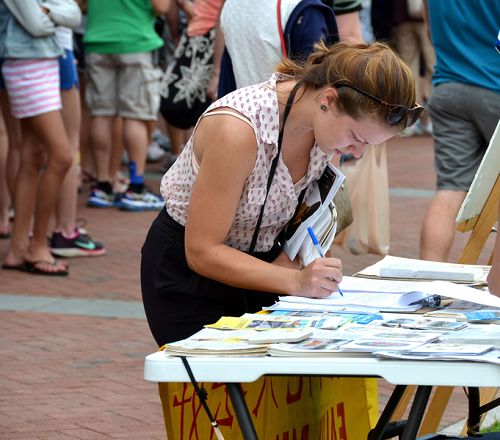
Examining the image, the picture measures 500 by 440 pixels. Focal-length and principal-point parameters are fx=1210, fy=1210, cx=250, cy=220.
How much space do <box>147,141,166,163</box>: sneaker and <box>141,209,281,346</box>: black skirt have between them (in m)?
8.69

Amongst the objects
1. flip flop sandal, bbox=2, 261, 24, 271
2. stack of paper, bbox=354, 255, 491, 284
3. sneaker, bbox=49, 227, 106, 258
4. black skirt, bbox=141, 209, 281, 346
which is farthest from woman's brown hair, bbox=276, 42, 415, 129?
sneaker, bbox=49, 227, 106, 258

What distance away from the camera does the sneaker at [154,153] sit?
12.0 meters

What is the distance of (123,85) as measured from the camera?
9156 millimetres

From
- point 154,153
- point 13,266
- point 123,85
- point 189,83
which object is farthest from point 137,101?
point 154,153

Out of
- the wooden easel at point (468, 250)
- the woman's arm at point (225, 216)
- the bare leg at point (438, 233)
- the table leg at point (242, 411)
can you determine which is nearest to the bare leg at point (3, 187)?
the bare leg at point (438, 233)

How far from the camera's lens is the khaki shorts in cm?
905

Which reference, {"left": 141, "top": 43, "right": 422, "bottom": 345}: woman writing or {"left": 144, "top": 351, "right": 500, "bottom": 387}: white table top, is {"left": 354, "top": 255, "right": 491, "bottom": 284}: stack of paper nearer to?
{"left": 141, "top": 43, "right": 422, "bottom": 345}: woman writing

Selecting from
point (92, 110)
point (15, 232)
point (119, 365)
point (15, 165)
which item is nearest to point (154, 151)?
point (92, 110)

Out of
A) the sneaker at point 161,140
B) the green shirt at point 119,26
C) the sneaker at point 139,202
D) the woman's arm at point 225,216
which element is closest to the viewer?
the woman's arm at point 225,216

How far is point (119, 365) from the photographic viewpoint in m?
5.31

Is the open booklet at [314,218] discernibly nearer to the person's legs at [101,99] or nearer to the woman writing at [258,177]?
the woman writing at [258,177]

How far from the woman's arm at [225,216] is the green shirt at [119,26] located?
5.92m

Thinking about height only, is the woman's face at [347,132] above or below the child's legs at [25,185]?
above

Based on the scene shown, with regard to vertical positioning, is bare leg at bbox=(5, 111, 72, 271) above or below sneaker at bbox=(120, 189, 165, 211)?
above
